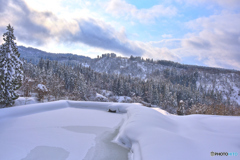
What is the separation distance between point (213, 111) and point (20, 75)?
69.7ft

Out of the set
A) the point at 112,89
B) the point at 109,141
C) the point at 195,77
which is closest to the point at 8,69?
the point at 109,141

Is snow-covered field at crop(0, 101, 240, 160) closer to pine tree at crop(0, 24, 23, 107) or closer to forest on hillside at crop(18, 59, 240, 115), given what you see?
pine tree at crop(0, 24, 23, 107)

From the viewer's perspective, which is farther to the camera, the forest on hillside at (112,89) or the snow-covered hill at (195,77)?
the snow-covered hill at (195,77)

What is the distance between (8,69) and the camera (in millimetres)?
13531

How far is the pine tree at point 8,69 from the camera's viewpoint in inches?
520

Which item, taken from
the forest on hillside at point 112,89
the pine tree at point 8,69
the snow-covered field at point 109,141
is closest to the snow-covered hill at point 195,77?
the forest on hillside at point 112,89

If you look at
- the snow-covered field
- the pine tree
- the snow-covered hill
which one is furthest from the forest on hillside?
the snow-covered field

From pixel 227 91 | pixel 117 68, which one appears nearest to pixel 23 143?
pixel 227 91

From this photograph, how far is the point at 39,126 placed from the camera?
5.77m

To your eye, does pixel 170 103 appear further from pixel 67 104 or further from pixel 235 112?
pixel 67 104

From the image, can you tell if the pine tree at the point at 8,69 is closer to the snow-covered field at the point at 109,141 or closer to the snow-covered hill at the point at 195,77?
the snow-covered field at the point at 109,141

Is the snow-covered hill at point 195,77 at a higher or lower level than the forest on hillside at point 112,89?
higher

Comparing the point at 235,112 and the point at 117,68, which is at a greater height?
the point at 117,68

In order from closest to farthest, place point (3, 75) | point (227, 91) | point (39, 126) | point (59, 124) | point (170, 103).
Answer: point (39, 126)
point (59, 124)
point (3, 75)
point (170, 103)
point (227, 91)
